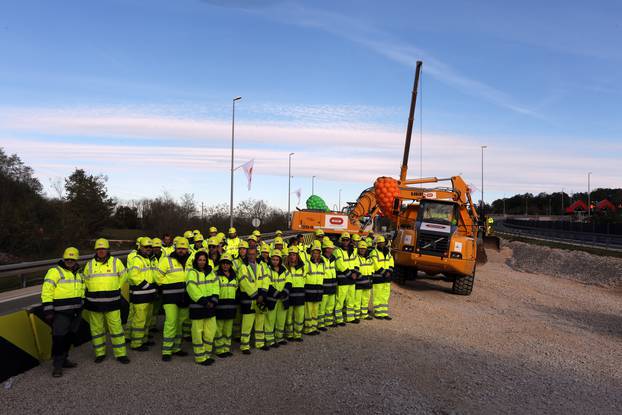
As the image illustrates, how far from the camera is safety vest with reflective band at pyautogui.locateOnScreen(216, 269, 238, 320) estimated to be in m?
7.82

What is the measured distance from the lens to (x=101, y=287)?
7.27 m

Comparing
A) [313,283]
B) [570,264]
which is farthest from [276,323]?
[570,264]

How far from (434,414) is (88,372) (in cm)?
472

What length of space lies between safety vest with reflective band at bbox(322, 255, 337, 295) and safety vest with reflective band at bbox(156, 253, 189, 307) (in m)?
3.08

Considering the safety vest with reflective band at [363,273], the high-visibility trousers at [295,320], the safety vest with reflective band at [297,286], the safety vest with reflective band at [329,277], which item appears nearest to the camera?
the safety vest with reflective band at [297,286]

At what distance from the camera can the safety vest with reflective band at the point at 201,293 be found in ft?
24.4

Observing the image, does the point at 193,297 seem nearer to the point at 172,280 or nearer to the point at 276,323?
the point at 172,280

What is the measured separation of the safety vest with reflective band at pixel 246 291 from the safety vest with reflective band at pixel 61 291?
7.89 feet

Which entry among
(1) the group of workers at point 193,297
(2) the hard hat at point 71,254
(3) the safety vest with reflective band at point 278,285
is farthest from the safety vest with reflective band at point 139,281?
(3) the safety vest with reflective band at point 278,285

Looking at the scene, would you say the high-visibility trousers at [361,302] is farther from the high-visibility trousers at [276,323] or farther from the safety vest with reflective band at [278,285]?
the safety vest with reflective band at [278,285]

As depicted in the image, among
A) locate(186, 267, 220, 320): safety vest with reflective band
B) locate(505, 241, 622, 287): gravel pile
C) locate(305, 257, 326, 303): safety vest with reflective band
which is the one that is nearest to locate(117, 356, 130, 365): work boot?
locate(186, 267, 220, 320): safety vest with reflective band

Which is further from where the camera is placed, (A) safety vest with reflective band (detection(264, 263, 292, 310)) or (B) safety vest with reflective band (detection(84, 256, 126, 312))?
(A) safety vest with reflective band (detection(264, 263, 292, 310))

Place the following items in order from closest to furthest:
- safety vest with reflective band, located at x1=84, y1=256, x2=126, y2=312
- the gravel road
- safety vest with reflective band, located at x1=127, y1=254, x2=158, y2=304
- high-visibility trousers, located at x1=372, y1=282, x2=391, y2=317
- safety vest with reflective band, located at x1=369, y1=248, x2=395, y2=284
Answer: the gravel road, safety vest with reflective band, located at x1=84, y1=256, x2=126, y2=312, safety vest with reflective band, located at x1=127, y1=254, x2=158, y2=304, safety vest with reflective band, located at x1=369, y1=248, x2=395, y2=284, high-visibility trousers, located at x1=372, y1=282, x2=391, y2=317

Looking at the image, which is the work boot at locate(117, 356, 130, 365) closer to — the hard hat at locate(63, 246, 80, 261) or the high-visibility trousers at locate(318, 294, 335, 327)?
the hard hat at locate(63, 246, 80, 261)
